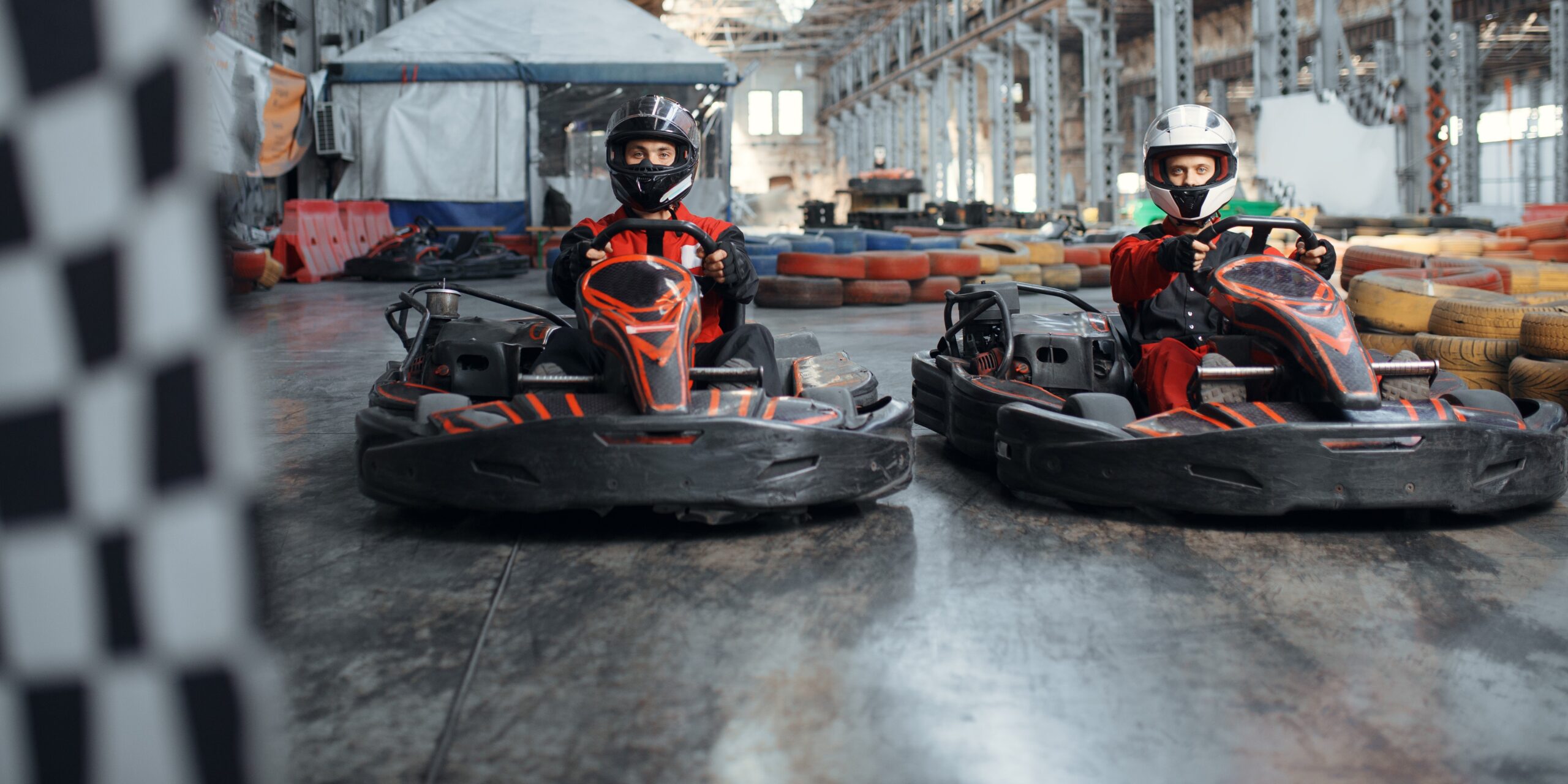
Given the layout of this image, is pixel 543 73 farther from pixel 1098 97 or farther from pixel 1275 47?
pixel 1098 97

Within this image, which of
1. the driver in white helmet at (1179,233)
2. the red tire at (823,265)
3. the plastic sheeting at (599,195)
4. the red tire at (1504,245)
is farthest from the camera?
the plastic sheeting at (599,195)

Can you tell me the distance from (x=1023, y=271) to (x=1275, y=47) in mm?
6462

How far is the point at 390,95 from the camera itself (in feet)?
46.1

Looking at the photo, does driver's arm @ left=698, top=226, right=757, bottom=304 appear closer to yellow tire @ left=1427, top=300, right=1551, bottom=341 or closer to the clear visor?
the clear visor

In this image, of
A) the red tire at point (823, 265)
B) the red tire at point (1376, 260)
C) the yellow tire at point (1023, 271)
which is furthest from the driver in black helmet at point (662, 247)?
the yellow tire at point (1023, 271)

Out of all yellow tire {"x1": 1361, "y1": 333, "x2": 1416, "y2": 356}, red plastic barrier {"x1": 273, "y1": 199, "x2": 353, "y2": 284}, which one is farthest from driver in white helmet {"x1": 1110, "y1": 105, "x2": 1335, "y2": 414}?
red plastic barrier {"x1": 273, "y1": 199, "x2": 353, "y2": 284}

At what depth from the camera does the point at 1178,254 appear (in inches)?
124

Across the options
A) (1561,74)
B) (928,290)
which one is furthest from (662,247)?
(1561,74)

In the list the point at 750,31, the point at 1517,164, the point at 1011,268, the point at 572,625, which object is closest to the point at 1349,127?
the point at 1011,268

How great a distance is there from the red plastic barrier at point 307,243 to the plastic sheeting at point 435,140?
1634 mm

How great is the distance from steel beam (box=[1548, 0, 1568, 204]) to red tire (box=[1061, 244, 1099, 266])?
20.1 ft

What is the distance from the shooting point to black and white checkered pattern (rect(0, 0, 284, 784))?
0.75m

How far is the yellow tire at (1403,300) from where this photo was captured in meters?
4.59

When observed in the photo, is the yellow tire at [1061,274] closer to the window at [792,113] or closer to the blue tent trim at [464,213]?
the blue tent trim at [464,213]
